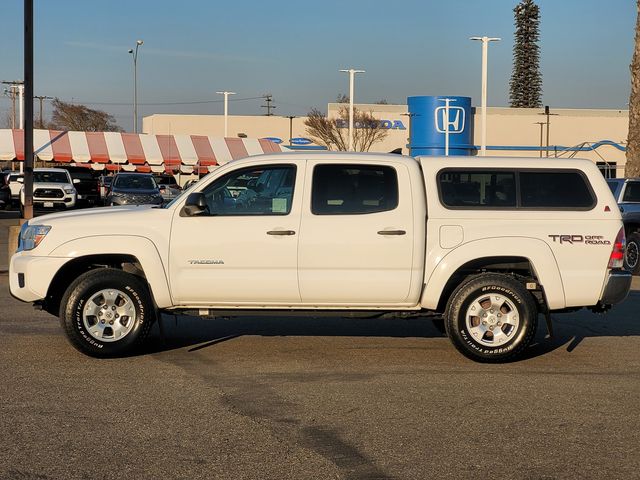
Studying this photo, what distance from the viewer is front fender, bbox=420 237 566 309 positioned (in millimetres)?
8578

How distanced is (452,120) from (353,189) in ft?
181

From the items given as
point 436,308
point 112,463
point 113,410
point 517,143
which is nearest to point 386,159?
point 436,308

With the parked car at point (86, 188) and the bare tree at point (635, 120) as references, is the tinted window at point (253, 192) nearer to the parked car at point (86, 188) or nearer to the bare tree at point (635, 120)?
the bare tree at point (635, 120)

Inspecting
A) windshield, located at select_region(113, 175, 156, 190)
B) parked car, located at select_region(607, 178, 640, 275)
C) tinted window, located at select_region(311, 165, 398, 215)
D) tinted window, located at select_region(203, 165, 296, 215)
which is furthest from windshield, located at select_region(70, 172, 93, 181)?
tinted window, located at select_region(311, 165, 398, 215)

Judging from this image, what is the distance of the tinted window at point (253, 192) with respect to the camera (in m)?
8.65

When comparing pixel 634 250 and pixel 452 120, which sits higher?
pixel 452 120

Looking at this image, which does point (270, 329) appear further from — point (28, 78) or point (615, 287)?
point (28, 78)

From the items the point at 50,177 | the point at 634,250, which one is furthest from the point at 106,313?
the point at 50,177

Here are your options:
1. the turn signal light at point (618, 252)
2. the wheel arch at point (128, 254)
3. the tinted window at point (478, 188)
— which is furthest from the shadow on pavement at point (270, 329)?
the turn signal light at point (618, 252)

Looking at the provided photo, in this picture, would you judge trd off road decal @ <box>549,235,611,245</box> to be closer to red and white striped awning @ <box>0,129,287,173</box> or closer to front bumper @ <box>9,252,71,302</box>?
front bumper @ <box>9,252,71,302</box>

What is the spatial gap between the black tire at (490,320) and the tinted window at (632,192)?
402 inches

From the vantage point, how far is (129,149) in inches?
1893

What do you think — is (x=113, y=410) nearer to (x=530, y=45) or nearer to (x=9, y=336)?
(x=9, y=336)

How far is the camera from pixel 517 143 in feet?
268
